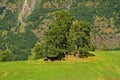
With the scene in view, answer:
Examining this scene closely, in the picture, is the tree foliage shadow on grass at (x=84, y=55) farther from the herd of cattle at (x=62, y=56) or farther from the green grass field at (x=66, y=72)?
the green grass field at (x=66, y=72)

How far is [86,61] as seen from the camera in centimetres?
8800

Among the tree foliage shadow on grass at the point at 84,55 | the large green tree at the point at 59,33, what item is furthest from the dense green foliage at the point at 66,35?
the tree foliage shadow on grass at the point at 84,55

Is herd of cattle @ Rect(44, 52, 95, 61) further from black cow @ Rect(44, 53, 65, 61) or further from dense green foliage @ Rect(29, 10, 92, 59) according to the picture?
dense green foliage @ Rect(29, 10, 92, 59)

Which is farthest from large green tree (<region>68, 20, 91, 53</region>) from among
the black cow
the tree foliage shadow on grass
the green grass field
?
the green grass field

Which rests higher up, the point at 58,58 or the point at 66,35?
the point at 66,35

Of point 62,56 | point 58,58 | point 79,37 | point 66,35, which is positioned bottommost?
point 58,58

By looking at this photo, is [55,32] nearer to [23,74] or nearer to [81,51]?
[81,51]

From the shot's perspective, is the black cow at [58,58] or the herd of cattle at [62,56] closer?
the black cow at [58,58]

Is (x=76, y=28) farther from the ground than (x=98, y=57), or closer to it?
farther from the ground

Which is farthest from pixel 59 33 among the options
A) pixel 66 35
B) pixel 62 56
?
pixel 62 56

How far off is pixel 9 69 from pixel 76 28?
77.5 ft

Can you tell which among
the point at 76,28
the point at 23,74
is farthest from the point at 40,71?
the point at 76,28

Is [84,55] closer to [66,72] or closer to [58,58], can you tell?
[58,58]

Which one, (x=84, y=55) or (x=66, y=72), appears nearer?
(x=66, y=72)
